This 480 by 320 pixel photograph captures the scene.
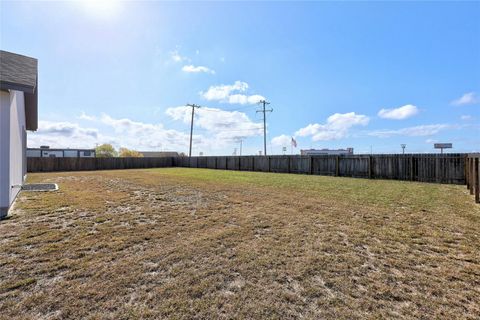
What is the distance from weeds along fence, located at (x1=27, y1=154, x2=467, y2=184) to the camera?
34.0 feet

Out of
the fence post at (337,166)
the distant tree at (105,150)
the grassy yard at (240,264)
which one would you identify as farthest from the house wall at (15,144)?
the distant tree at (105,150)

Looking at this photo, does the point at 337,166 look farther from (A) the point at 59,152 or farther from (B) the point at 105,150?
(A) the point at 59,152

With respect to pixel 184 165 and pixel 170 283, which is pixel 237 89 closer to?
pixel 184 165

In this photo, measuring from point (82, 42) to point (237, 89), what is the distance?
16.1 m

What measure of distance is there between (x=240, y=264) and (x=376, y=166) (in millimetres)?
12863

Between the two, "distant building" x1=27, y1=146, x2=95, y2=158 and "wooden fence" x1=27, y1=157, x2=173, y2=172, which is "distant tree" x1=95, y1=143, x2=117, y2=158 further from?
"wooden fence" x1=27, y1=157, x2=173, y2=172

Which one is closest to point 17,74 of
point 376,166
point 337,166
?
point 337,166

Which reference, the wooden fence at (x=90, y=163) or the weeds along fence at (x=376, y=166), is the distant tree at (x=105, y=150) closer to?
the wooden fence at (x=90, y=163)

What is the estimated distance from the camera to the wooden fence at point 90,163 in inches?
811

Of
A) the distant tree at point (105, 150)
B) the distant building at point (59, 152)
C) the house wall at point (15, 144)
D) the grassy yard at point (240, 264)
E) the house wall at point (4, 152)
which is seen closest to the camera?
the grassy yard at point (240, 264)

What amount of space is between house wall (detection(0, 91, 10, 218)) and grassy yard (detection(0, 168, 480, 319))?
358 mm

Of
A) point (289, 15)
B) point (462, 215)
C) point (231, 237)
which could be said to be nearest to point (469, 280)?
point (231, 237)

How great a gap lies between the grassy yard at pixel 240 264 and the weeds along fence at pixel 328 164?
6815mm

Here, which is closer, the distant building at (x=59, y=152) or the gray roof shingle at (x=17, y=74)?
the gray roof shingle at (x=17, y=74)
